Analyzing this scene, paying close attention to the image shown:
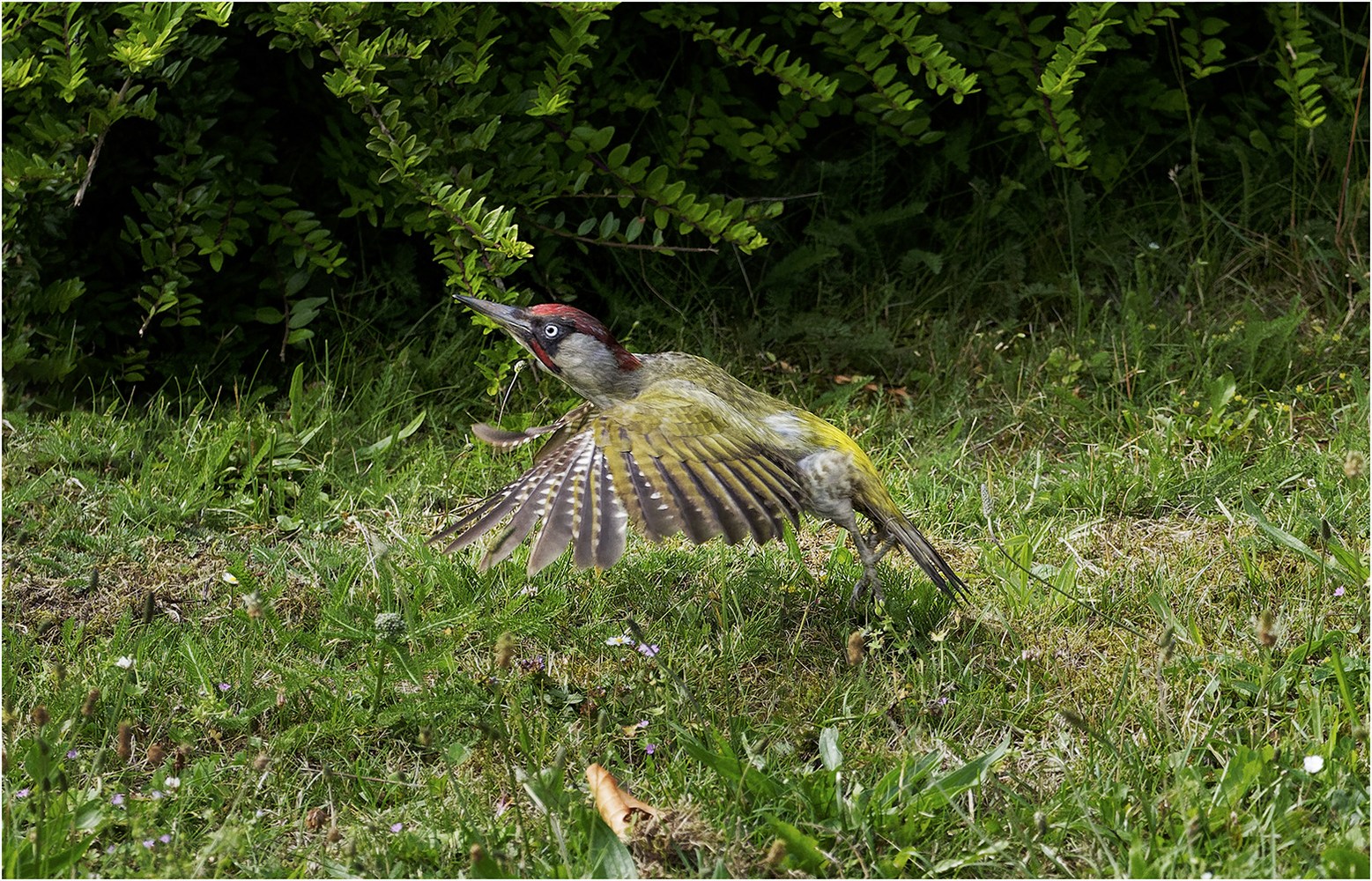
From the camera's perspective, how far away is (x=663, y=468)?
11.7ft

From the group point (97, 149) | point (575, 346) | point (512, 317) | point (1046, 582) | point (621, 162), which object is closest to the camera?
point (1046, 582)

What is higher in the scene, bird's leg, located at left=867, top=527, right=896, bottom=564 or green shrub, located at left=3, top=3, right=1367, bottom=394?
green shrub, located at left=3, top=3, right=1367, bottom=394

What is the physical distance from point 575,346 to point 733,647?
103cm

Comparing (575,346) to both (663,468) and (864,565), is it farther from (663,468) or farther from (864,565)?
(864,565)

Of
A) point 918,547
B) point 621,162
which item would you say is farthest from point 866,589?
point 621,162

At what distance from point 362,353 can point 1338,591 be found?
3.44 meters

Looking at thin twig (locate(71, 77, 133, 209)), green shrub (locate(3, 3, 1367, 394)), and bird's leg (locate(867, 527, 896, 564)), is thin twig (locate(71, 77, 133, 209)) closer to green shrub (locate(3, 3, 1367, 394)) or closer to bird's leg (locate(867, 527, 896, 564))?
green shrub (locate(3, 3, 1367, 394))

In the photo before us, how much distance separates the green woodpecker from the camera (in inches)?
131

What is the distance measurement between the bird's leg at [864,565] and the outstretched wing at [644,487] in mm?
205

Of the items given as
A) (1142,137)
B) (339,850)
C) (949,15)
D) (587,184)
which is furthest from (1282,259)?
(339,850)

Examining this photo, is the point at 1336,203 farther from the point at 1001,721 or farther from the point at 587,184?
the point at 1001,721

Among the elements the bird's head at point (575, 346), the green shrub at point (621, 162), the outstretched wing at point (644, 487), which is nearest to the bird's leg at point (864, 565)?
the outstretched wing at point (644, 487)

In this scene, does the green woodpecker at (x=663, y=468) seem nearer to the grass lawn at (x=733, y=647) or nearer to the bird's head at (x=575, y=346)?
the bird's head at (x=575, y=346)


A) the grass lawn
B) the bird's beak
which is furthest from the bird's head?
the grass lawn
